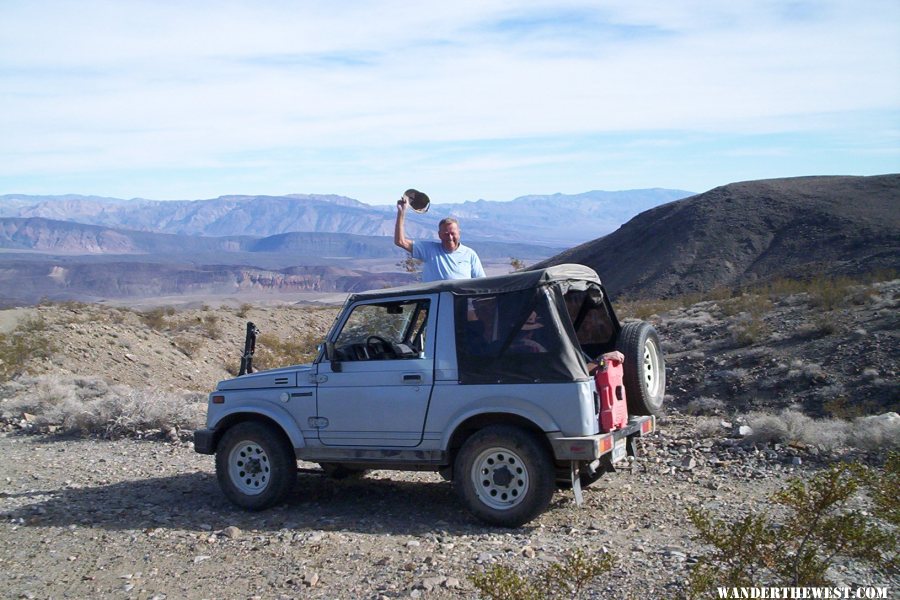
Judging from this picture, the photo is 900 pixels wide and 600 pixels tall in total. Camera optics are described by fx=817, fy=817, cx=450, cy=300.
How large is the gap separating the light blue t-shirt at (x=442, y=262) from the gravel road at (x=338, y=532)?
6.99 ft

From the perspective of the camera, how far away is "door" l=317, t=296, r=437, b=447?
686cm

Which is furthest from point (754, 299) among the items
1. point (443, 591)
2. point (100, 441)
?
point (443, 591)

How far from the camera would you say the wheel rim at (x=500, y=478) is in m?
6.48

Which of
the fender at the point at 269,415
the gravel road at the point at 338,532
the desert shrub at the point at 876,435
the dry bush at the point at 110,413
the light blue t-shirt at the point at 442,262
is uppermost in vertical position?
the light blue t-shirt at the point at 442,262

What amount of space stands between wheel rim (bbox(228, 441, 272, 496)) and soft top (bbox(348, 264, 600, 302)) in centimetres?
169

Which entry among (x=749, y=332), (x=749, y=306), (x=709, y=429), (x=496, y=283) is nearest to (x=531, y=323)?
(x=496, y=283)

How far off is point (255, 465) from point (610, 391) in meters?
3.34

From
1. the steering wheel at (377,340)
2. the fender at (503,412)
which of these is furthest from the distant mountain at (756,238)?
the fender at (503,412)

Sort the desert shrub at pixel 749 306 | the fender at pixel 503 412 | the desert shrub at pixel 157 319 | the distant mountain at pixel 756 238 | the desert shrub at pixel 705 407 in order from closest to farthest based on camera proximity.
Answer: the fender at pixel 503 412 → the desert shrub at pixel 705 407 → the desert shrub at pixel 749 306 → the desert shrub at pixel 157 319 → the distant mountain at pixel 756 238

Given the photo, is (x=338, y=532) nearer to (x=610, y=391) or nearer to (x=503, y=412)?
(x=503, y=412)

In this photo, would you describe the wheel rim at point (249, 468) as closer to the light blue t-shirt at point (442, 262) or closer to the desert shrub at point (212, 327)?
the light blue t-shirt at point (442, 262)

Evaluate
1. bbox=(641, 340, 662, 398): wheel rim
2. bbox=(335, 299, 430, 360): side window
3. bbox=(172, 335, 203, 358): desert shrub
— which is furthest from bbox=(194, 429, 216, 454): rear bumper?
bbox=(172, 335, 203, 358): desert shrub

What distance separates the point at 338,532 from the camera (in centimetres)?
670

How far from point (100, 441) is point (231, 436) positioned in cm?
472
